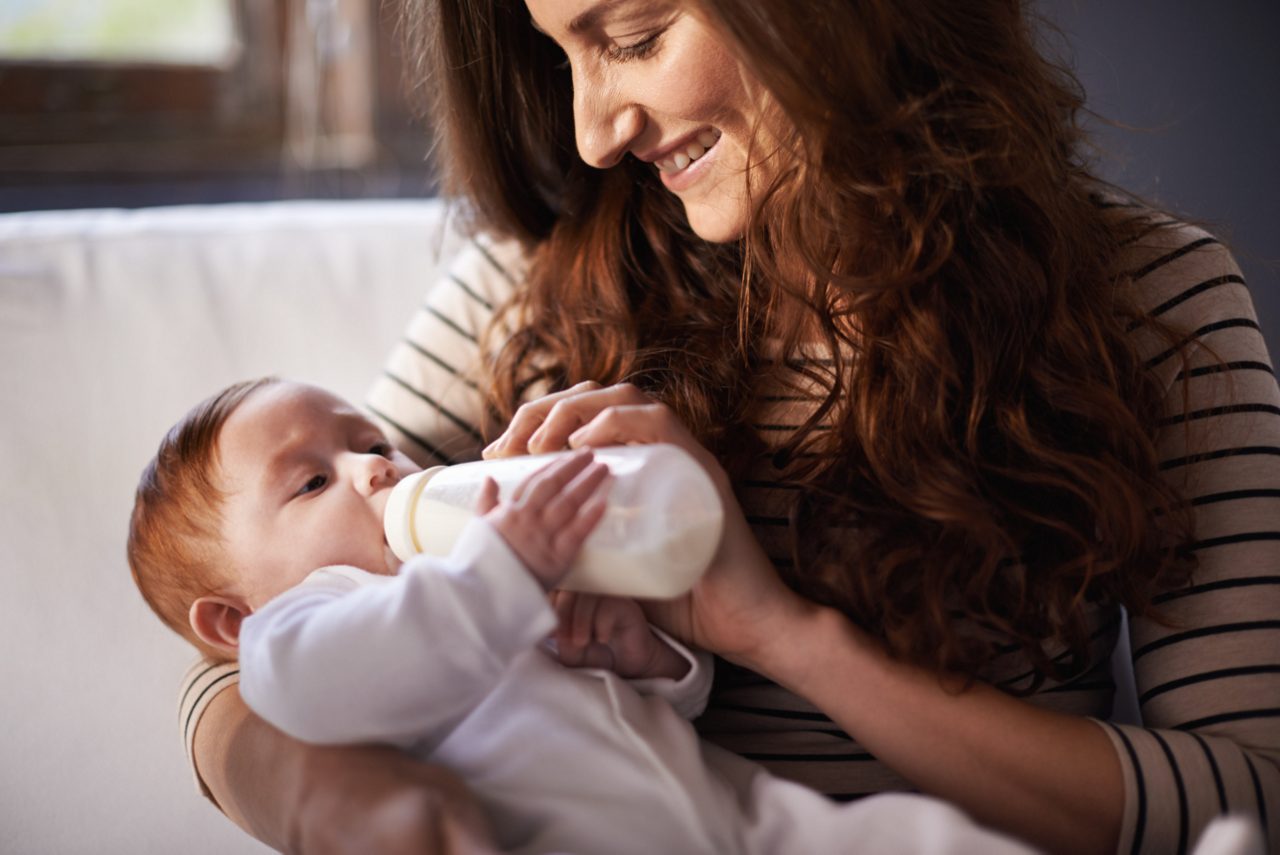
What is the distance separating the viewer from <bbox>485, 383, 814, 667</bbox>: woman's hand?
93cm

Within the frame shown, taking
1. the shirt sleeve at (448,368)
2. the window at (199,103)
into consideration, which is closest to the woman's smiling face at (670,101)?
the shirt sleeve at (448,368)

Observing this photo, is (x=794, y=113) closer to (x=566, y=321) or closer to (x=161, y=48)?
(x=566, y=321)

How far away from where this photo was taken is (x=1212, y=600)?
993 mm

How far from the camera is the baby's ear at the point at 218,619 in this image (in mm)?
1103

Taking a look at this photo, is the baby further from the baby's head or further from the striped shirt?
the striped shirt

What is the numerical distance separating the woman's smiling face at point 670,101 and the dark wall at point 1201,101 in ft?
2.13

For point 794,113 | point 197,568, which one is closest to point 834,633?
point 794,113

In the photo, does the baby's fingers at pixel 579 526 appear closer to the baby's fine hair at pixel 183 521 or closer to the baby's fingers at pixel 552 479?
the baby's fingers at pixel 552 479

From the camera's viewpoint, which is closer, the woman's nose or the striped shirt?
the striped shirt

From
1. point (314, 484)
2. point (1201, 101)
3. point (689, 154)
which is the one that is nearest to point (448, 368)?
point (314, 484)

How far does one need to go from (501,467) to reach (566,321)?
1.35 ft

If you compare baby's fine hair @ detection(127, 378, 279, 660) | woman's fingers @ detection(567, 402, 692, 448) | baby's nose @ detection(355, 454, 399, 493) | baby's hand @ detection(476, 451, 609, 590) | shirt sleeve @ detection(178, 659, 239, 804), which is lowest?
shirt sleeve @ detection(178, 659, 239, 804)

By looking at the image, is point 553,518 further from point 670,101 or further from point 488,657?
point 670,101

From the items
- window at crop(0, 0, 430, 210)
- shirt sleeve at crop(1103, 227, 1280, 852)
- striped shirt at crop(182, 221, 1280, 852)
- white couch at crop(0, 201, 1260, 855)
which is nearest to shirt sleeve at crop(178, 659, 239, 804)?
striped shirt at crop(182, 221, 1280, 852)
